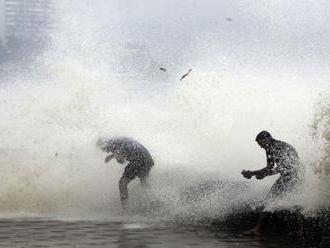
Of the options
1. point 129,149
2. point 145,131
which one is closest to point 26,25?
point 145,131

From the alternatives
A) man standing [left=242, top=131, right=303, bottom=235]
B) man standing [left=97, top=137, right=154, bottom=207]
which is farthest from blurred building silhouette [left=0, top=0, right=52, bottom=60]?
man standing [left=242, top=131, right=303, bottom=235]

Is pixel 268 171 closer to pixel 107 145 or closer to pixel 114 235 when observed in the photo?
pixel 114 235

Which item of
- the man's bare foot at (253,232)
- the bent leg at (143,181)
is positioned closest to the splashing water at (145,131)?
the bent leg at (143,181)

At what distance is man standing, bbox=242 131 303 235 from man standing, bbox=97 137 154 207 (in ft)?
11.5

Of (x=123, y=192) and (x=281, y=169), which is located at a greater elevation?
(x=123, y=192)

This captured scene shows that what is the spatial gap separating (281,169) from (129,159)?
3922mm

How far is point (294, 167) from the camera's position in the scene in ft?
39.3

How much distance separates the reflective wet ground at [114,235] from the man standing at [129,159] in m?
1.88

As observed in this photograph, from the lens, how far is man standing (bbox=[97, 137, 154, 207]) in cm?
1481

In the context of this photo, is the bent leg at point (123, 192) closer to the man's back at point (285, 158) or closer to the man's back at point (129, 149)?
the man's back at point (129, 149)

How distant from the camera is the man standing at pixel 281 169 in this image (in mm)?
11953

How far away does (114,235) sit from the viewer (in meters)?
11.3

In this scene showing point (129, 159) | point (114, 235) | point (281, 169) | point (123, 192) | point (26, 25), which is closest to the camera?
point (114, 235)

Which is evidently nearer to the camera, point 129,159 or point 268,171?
point 268,171
